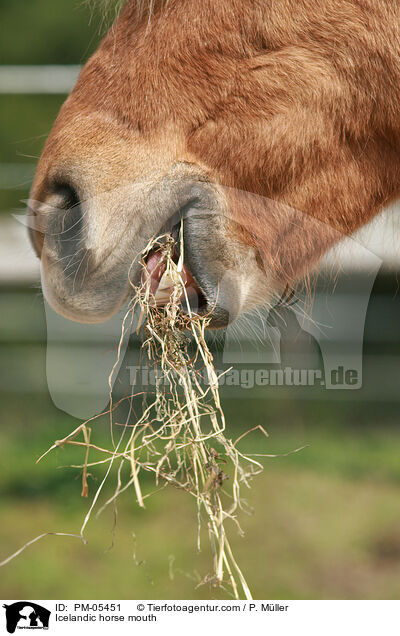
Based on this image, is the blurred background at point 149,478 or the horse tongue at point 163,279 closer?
the horse tongue at point 163,279

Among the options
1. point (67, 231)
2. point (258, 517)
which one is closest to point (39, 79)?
point (67, 231)

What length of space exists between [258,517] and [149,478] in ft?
0.56

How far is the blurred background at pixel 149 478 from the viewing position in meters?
0.84

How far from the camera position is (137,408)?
77 cm

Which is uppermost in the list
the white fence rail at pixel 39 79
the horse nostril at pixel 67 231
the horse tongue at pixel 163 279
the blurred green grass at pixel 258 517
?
the white fence rail at pixel 39 79

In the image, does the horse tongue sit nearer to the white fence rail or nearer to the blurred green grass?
the blurred green grass

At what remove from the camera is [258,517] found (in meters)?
0.90

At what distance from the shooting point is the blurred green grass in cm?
83

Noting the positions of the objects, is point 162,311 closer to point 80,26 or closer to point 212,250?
point 212,250

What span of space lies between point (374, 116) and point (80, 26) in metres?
0.45
